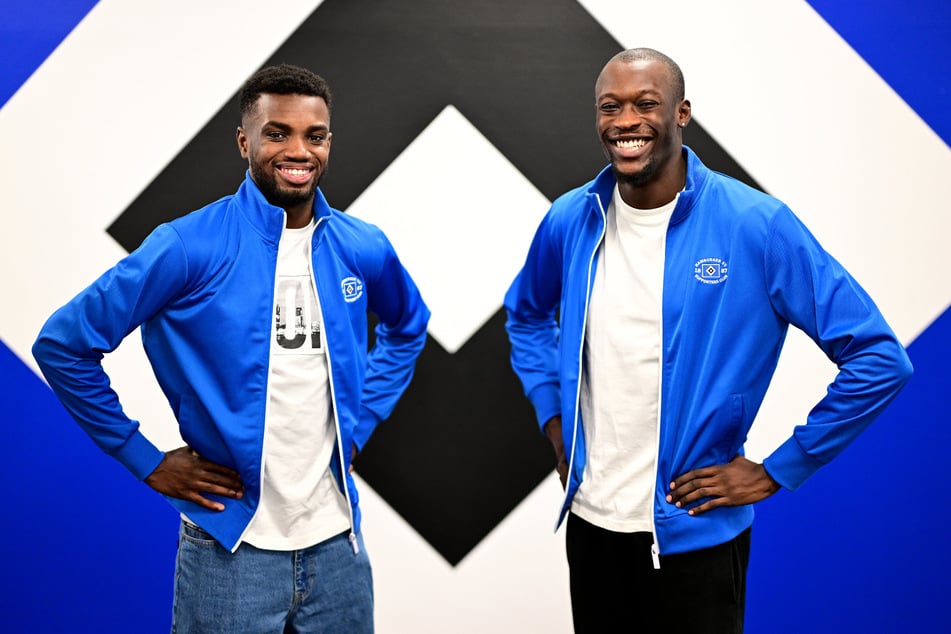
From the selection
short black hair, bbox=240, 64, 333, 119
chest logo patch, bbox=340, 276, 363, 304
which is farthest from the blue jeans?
short black hair, bbox=240, 64, 333, 119

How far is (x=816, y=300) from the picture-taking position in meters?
1.32

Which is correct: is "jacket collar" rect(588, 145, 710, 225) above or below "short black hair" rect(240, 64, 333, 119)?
above

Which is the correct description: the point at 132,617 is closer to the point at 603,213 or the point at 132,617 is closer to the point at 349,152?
the point at 349,152

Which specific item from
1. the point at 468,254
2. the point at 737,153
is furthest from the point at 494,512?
the point at 737,153

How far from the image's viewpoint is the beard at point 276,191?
1415mm

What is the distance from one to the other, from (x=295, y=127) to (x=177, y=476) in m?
0.56

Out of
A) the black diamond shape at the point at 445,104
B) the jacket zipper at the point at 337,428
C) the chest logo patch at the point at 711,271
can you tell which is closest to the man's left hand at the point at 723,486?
the chest logo patch at the point at 711,271

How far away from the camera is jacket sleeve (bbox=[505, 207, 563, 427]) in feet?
5.46

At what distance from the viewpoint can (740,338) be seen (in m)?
1.35

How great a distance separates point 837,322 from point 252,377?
2.80 ft

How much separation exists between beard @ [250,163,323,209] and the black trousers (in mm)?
674

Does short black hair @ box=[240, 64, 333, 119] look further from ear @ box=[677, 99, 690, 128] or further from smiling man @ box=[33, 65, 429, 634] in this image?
ear @ box=[677, 99, 690, 128]

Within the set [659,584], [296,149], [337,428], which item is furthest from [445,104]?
[659,584]

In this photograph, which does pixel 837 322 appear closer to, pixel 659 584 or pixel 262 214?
pixel 659 584
